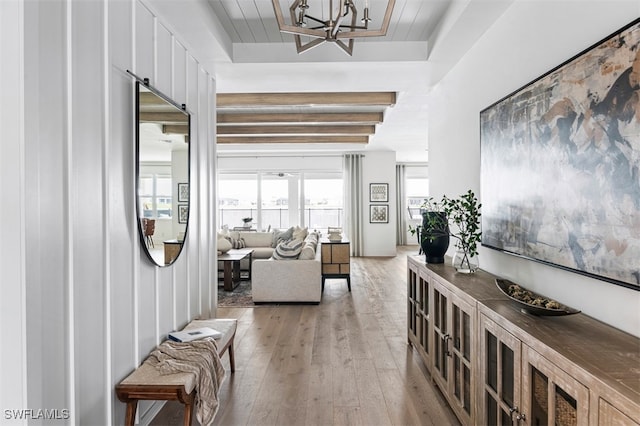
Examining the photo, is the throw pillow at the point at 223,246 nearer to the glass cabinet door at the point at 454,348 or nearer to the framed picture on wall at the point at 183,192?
the framed picture on wall at the point at 183,192

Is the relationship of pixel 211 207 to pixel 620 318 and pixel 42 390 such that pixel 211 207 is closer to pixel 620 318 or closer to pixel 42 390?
pixel 42 390

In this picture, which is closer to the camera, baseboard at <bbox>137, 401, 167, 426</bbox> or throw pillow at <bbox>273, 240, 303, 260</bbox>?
baseboard at <bbox>137, 401, 167, 426</bbox>

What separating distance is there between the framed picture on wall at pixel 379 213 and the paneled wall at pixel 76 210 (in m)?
7.43

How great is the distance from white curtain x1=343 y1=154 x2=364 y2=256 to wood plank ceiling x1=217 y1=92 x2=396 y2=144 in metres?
1.37

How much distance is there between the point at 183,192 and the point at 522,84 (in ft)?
7.94

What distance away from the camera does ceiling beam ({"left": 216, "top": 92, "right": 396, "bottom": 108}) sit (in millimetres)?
4852

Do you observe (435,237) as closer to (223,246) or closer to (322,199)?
(223,246)

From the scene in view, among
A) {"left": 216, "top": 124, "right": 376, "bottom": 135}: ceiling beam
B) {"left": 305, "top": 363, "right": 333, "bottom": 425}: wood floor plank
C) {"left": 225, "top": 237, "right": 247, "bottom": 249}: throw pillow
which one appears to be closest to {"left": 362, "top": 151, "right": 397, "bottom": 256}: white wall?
{"left": 216, "top": 124, "right": 376, "bottom": 135}: ceiling beam

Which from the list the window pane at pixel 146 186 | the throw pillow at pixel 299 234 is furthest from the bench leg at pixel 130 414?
the throw pillow at pixel 299 234

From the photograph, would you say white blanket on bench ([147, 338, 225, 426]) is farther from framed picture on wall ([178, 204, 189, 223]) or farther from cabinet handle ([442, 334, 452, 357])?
cabinet handle ([442, 334, 452, 357])

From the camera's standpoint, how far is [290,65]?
3.43m

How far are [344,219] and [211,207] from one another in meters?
6.19

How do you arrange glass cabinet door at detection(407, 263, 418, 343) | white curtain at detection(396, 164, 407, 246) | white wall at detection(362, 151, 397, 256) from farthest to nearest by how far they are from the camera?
white curtain at detection(396, 164, 407, 246) < white wall at detection(362, 151, 397, 256) < glass cabinet door at detection(407, 263, 418, 343)

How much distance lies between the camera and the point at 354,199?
9.47 m
